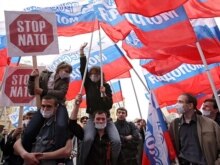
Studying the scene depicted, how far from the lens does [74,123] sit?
6.89m

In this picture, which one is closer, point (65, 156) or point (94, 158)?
point (65, 156)

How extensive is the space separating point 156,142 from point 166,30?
1894 millimetres

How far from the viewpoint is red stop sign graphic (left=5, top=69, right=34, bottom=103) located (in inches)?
329

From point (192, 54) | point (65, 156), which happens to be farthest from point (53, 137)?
point (192, 54)

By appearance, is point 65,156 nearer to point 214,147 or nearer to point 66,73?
point 66,73

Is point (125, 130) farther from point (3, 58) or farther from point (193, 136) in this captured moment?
point (3, 58)

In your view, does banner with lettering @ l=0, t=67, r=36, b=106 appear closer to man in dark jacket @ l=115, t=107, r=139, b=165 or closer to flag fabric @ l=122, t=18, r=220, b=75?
flag fabric @ l=122, t=18, r=220, b=75

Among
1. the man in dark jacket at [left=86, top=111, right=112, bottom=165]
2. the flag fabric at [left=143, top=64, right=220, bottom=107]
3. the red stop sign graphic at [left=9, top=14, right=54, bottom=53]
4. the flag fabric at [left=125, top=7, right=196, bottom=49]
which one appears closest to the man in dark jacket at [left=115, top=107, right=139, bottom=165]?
the flag fabric at [left=143, top=64, right=220, bottom=107]

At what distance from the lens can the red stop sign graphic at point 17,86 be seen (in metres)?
8.35

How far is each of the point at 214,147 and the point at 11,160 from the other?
3712 millimetres

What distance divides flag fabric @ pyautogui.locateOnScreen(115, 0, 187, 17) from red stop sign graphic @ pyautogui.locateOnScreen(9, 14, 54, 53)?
3.91 feet

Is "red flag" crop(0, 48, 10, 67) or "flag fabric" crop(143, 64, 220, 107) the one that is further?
"red flag" crop(0, 48, 10, 67)

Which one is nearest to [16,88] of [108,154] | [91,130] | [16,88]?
[16,88]

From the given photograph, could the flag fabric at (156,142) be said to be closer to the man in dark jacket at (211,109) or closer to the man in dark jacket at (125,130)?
the man in dark jacket at (211,109)
